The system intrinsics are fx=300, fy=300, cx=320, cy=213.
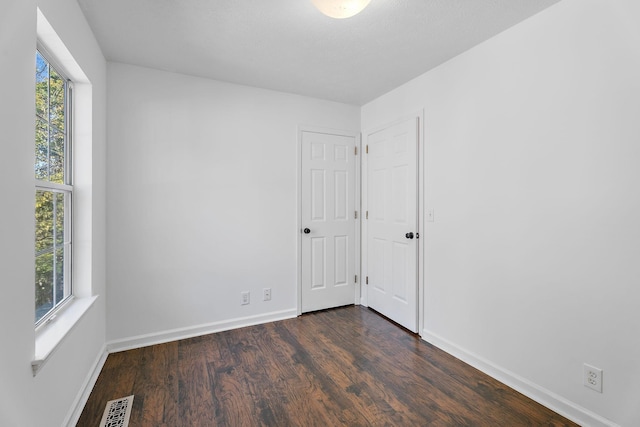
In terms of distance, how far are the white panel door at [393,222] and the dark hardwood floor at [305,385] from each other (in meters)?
0.40

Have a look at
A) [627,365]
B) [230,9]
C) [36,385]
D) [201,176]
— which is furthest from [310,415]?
[230,9]

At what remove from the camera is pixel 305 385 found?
6.75ft

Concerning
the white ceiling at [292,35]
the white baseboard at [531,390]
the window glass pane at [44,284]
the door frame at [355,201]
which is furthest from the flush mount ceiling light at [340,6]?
the white baseboard at [531,390]

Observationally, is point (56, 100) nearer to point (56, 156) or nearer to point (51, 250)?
point (56, 156)

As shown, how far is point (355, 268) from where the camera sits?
366cm

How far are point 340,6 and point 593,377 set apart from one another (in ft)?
8.01

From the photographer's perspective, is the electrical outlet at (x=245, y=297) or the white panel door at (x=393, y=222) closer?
the white panel door at (x=393, y=222)

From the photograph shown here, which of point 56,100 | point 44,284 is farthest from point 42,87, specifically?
point 44,284

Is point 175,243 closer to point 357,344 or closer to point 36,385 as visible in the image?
point 36,385

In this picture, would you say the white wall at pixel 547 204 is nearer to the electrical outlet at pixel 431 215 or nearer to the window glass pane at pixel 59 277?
the electrical outlet at pixel 431 215

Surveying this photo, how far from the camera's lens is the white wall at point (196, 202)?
8.40 feet

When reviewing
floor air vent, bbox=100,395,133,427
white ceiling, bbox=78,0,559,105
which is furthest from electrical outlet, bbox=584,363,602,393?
floor air vent, bbox=100,395,133,427

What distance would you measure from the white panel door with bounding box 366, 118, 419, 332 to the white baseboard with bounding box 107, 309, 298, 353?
104cm

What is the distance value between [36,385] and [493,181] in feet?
9.13
